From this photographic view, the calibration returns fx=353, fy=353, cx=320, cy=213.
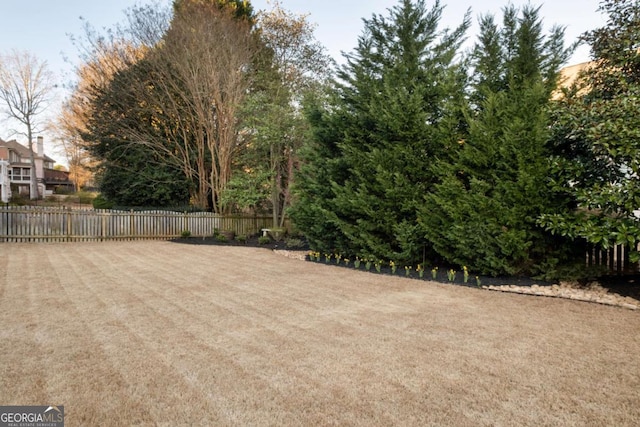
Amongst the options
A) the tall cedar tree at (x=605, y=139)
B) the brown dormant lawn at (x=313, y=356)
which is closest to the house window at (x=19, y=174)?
the brown dormant lawn at (x=313, y=356)

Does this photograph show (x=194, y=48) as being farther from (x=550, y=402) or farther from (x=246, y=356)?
(x=550, y=402)

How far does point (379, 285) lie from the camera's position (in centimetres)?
612

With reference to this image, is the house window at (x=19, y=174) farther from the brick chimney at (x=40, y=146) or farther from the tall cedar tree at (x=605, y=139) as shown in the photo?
the tall cedar tree at (x=605, y=139)

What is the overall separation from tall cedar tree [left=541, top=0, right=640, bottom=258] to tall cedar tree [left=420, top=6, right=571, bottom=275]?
0.35 meters

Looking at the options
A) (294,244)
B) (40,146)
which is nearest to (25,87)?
(40,146)

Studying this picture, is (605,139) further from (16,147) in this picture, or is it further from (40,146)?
→ (16,147)

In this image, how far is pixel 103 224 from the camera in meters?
12.6

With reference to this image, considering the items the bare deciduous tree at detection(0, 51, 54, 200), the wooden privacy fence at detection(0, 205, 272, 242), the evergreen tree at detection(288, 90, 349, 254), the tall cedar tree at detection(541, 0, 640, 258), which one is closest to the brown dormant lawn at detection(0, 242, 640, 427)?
the tall cedar tree at detection(541, 0, 640, 258)

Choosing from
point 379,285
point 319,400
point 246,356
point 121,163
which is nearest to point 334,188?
point 379,285

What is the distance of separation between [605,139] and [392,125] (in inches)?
138

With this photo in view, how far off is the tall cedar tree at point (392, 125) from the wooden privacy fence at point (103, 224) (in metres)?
7.50

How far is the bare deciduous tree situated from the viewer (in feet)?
82.4

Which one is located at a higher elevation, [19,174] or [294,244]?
[19,174]

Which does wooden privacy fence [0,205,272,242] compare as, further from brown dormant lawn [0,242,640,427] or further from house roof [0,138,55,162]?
house roof [0,138,55,162]
